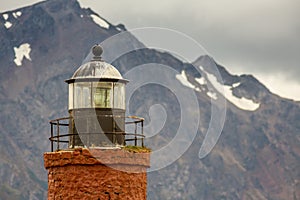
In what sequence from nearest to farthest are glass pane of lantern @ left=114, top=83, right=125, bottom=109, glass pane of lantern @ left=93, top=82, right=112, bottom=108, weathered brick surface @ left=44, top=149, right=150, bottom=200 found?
weathered brick surface @ left=44, top=149, right=150, bottom=200
glass pane of lantern @ left=93, top=82, right=112, bottom=108
glass pane of lantern @ left=114, top=83, right=125, bottom=109

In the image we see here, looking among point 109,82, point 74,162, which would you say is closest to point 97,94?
point 109,82

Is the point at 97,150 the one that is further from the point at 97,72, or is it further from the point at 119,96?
the point at 97,72

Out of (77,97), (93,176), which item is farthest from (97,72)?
(93,176)

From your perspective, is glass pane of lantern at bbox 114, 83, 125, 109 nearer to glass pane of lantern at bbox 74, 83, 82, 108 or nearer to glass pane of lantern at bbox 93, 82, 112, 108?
glass pane of lantern at bbox 93, 82, 112, 108

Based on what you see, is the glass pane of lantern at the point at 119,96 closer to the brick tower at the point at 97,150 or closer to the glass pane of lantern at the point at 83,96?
the brick tower at the point at 97,150

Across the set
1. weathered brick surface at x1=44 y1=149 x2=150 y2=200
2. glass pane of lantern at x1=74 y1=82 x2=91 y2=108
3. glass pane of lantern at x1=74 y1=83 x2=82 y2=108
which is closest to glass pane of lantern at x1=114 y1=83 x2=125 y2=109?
glass pane of lantern at x1=74 y1=82 x2=91 y2=108

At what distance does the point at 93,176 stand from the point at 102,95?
5.74 feet

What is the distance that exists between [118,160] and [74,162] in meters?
0.83

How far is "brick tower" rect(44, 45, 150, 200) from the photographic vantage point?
18.6 m

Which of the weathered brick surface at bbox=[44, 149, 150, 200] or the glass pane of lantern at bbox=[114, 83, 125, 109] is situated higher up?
the glass pane of lantern at bbox=[114, 83, 125, 109]

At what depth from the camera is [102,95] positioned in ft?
64.0

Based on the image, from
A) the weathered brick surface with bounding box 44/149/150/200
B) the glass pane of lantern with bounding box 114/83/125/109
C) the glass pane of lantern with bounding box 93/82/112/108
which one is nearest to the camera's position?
the weathered brick surface with bounding box 44/149/150/200

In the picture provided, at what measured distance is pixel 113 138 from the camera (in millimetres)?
19203

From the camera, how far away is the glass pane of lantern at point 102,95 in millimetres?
19359
